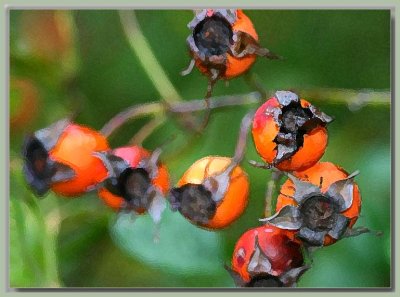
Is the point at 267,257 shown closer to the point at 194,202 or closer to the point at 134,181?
the point at 194,202

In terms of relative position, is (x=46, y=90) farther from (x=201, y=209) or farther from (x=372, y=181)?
(x=372, y=181)

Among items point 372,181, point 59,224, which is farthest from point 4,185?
point 372,181

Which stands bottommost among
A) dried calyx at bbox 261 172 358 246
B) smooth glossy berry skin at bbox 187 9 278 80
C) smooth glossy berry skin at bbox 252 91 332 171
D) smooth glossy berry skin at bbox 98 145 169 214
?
dried calyx at bbox 261 172 358 246

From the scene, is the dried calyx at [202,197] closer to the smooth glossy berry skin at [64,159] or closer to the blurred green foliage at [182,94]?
the blurred green foliage at [182,94]

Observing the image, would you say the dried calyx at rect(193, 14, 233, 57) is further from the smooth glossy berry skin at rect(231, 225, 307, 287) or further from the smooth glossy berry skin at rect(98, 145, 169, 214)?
the smooth glossy berry skin at rect(231, 225, 307, 287)

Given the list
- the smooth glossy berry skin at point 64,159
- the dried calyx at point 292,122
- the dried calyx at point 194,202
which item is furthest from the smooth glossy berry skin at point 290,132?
the smooth glossy berry skin at point 64,159

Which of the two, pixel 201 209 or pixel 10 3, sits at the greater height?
pixel 10 3

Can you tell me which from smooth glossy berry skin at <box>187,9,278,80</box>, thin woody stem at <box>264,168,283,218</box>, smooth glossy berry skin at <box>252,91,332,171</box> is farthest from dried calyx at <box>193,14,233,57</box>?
thin woody stem at <box>264,168,283,218</box>
